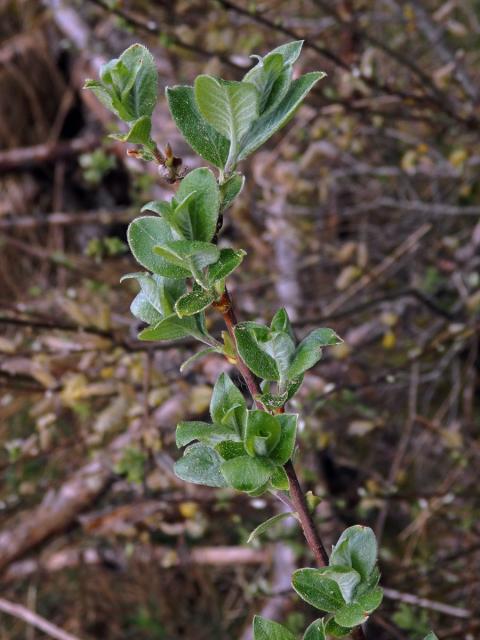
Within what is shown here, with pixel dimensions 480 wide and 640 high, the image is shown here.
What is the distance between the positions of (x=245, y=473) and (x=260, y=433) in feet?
0.08

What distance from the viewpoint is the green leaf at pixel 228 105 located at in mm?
345

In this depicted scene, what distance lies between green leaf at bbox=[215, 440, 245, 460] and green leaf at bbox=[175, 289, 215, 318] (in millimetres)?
70

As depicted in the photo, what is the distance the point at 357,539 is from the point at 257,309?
131 centimetres

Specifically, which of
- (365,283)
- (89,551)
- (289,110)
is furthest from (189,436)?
(89,551)

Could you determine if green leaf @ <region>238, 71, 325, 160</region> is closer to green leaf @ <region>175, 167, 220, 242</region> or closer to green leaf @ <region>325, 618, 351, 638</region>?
green leaf @ <region>175, 167, 220, 242</region>

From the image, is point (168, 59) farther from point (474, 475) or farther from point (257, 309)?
point (474, 475)

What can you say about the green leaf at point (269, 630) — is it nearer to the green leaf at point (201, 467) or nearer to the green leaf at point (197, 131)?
the green leaf at point (201, 467)

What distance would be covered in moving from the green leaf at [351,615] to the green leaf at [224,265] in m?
0.18

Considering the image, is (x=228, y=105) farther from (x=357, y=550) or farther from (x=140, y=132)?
(x=357, y=550)

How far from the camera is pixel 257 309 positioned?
170 cm

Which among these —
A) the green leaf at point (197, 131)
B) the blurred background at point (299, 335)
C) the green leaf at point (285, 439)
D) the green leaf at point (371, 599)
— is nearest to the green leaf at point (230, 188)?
the green leaf at point (197, 131)

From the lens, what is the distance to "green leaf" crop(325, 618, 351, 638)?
0.39 metres

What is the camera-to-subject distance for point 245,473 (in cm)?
36

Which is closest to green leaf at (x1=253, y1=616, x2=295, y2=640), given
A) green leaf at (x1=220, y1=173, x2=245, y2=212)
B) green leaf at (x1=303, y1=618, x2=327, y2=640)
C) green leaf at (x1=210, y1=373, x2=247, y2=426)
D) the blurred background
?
green leaf at (x1=303, y1=618, x2=327, y2=640)
